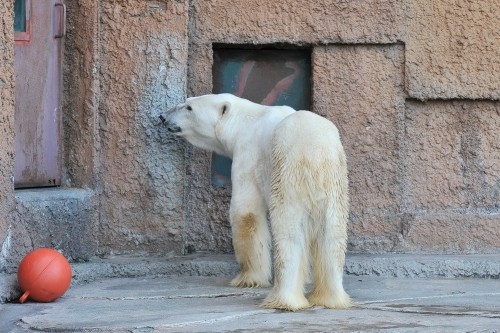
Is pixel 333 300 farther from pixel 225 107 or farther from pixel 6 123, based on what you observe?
pixel 6 123

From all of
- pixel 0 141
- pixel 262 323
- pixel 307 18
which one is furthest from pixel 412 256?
pixel 0 141

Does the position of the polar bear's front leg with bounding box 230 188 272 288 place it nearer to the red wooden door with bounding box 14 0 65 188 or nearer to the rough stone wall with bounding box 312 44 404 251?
the rough stone wall with bounding box 312 44 404 251

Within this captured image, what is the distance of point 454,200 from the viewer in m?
5.96

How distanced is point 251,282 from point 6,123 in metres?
1.46

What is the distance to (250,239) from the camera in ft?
16.7

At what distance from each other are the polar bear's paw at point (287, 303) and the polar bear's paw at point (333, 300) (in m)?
0.06

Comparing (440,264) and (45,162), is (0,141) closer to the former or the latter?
(45,162)

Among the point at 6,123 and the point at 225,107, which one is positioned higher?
the point at 225,107

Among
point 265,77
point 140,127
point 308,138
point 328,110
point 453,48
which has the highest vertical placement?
point 453,48

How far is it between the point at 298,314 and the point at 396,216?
1829 millimetres

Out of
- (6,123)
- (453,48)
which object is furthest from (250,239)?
(453,48)

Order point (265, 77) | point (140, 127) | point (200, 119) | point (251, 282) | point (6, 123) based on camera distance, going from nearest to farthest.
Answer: point (6, 123) → point (251, 282) → point (200, 119) → point (140, 127) → point (265, 77)

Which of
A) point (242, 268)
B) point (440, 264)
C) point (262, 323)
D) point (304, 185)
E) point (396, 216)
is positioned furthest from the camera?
point (396, 216)

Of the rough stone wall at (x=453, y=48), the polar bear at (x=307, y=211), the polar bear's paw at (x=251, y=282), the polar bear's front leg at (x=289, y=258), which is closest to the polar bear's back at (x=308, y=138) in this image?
the polar bear at (x=307, y=211)
